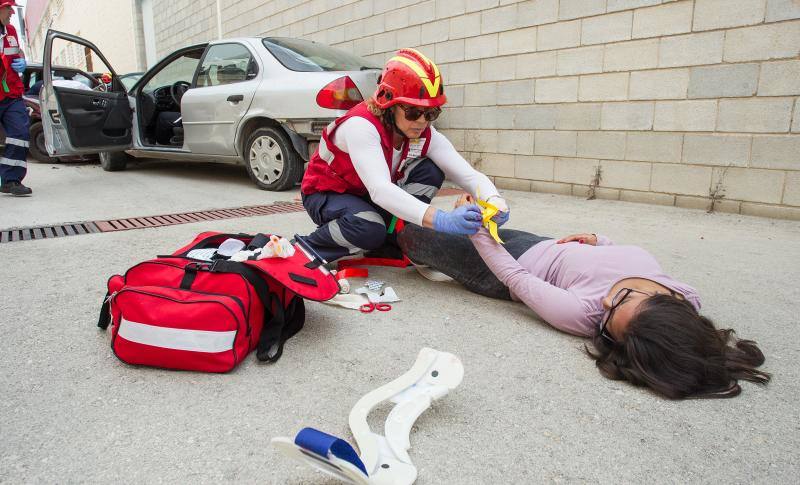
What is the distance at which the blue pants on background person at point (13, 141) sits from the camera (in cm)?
496

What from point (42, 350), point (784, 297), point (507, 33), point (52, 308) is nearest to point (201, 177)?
point (507, 33)

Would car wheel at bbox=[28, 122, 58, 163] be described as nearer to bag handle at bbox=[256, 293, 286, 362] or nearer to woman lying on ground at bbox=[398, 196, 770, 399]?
bag handle at bbox=[256, 293, 286, 362]

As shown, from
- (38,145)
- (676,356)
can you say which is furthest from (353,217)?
(38,145)

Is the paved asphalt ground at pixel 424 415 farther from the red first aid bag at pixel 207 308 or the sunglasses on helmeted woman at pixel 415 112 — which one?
the sunglasses on helmeted woman at pixel 415 112

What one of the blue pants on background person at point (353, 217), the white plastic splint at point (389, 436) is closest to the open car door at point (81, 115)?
the blue pants on background person at point (353, 217)

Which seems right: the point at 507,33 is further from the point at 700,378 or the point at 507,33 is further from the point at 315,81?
the point at 700,378

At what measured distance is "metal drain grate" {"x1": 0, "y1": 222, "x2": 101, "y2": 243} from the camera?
3572mm

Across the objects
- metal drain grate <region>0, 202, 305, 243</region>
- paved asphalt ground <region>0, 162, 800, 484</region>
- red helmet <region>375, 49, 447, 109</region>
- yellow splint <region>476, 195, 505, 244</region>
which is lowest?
paved asphalt ground <region>0, 162, 800, 484</region>

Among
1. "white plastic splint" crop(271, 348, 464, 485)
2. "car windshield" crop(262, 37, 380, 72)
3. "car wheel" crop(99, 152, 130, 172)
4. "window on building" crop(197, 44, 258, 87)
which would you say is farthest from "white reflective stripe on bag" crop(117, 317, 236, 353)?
"car wheel" crop(99, 152, 130, 172)

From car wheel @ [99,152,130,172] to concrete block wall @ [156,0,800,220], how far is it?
3994mm

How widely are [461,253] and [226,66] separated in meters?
4.26

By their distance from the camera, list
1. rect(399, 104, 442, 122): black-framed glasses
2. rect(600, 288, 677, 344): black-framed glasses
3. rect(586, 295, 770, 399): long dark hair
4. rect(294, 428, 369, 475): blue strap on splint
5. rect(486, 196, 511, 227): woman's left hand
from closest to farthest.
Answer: rect(294, 428, 369, 475): blue strap on splint, rect(586, 295, 770, 399): long dark hair, rect(600, 288, 677, 344): black-framed glasses, rect(486, 196, 511, 227): woman's left hand, rect(399, 104, 442, 122): black-framed glasses

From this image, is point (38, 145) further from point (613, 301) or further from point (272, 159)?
point (613, 301)

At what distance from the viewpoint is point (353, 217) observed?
262 cm
